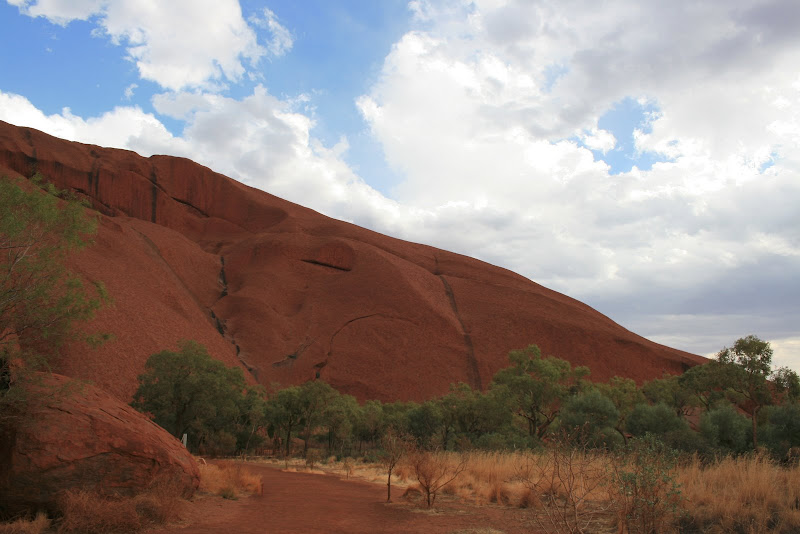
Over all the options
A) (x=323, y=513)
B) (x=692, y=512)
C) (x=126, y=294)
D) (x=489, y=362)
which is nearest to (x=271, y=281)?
(x=126, y=294)

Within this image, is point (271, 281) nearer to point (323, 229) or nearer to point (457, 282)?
point (323, 229)

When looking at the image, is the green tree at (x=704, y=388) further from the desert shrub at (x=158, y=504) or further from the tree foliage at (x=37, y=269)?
the tree foliage at (x=37, y=269)

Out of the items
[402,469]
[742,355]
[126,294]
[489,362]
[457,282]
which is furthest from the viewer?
[457,282]

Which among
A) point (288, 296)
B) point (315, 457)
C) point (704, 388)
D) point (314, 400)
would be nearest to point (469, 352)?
point (288, 296)

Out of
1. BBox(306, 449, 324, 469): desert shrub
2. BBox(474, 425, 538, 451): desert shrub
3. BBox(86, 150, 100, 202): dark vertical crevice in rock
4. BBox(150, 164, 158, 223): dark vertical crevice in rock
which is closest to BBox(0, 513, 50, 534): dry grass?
BBox(306, 449, 324, 469): desert shrub

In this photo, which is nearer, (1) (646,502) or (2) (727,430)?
(1) (646,502)

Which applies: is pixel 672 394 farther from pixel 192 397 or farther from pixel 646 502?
pixel 646 502

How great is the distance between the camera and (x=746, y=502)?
28.3 ft

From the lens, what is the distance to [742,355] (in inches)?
824

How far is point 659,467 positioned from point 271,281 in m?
58.4

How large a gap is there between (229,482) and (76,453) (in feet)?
16.8

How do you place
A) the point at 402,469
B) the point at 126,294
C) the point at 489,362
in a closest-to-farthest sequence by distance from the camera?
the point at 402,469 < the point at 126,294 < the point at 489,362

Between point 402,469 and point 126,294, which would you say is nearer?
point 402,469

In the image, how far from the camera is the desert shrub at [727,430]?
19906mm
